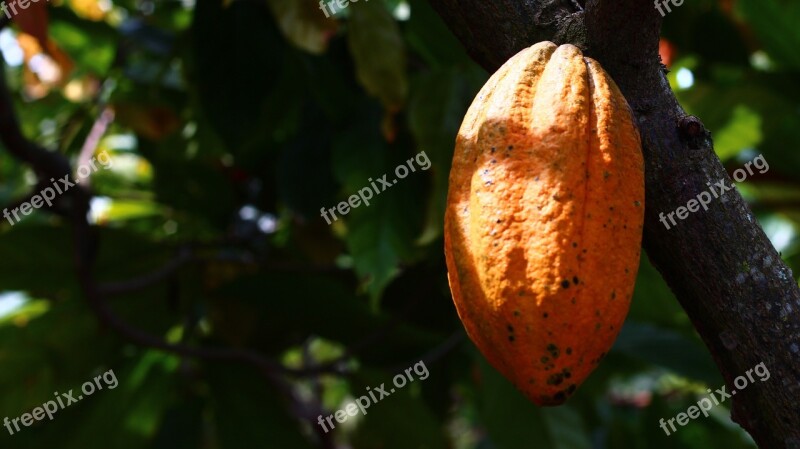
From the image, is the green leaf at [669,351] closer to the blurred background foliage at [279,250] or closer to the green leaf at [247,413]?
the blurred background foliage at [279,250]

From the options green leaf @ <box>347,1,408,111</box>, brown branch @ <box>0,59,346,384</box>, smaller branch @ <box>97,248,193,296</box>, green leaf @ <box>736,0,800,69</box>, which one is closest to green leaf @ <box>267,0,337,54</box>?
green leaf @ <box>347,1,408,111</box>

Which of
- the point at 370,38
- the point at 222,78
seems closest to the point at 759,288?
Result: the point at 370,38

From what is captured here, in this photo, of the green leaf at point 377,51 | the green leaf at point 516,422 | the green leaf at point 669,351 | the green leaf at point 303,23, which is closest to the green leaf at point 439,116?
the green leaf at point 377,51

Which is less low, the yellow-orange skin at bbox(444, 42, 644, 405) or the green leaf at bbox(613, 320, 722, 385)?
the yellow-orange skin at bbox(444, 42, 644, 405)

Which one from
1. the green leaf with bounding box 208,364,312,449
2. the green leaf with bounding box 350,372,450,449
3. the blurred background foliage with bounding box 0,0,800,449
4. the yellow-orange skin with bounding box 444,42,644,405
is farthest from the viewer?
the green leaf with bounding box 350,372,450,449

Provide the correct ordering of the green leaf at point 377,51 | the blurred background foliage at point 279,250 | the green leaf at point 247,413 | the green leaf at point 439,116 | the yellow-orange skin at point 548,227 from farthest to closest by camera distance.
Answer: the green leaf at point 247,413, the blurred background foliage at point 279,250, the green leaf at point 377,51, the green leaf at point 439,116, the yellow-orange skin at point 548,227

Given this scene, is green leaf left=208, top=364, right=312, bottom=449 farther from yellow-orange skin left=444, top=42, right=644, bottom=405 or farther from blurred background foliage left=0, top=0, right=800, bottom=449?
yellow-orange skin left=444, top=42, right=644, bottom=405

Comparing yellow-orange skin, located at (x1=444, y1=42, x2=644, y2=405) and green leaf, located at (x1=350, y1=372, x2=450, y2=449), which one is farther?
green leaf, located at (x1=350, y1=372, x2=450, y2=449)
